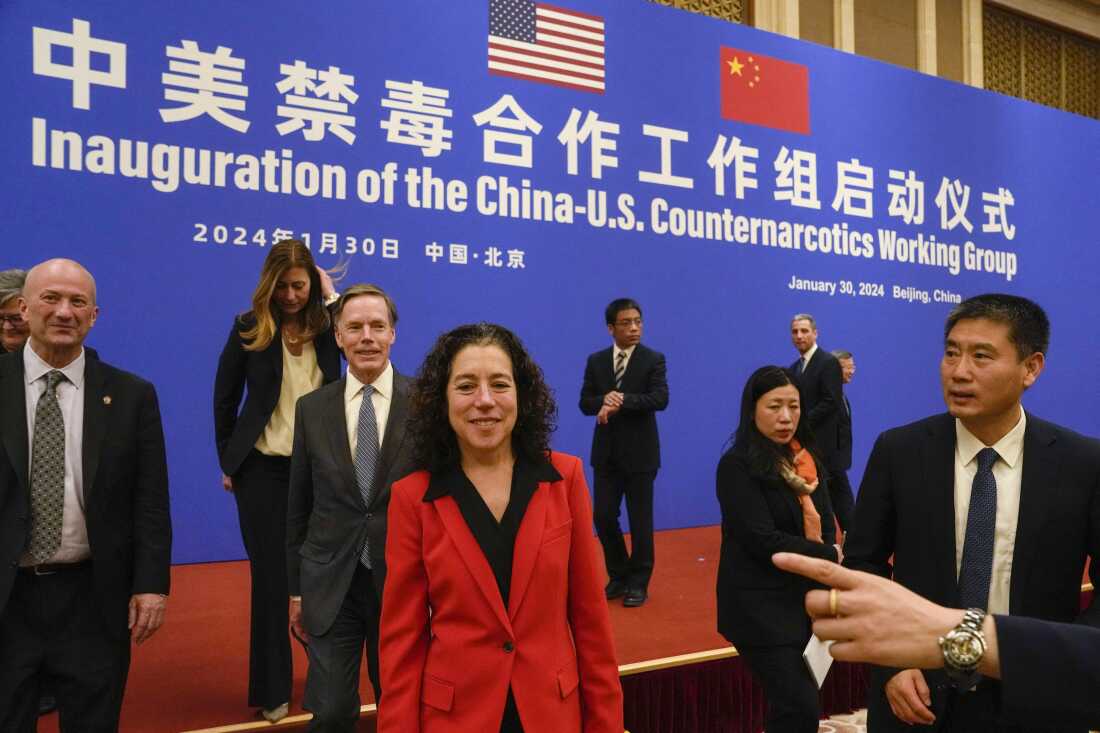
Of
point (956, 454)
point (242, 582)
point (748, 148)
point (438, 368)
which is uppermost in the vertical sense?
point (748, 148)

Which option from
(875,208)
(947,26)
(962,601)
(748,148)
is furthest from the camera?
(947,26)

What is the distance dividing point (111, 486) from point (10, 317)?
3.89 feet

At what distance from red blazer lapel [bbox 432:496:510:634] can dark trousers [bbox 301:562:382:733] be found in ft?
2.23

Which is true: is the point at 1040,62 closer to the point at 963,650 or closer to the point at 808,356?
the point at 808,356

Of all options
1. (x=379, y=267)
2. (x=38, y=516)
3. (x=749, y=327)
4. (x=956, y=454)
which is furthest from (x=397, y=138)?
(x=956, y=454)

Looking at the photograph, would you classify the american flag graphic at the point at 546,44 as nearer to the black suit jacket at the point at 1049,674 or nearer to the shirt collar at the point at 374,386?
the shirt collar at the point at 374,386

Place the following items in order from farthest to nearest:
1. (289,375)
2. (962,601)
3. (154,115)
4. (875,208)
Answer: (875,208) < (154,115) < (289,375) < (962,601)

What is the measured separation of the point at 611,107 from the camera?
550 cm

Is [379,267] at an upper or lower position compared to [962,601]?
upper

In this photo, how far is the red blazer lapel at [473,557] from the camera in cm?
150

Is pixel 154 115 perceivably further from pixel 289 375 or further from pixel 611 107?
pixel 611 107

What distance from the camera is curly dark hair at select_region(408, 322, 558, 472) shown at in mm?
1663

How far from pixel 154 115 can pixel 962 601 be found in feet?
13.4

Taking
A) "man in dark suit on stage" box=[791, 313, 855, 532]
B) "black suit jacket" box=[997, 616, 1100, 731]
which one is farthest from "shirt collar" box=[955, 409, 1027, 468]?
"man in dark suit on stage" box=[791, 313, 855, 532]
